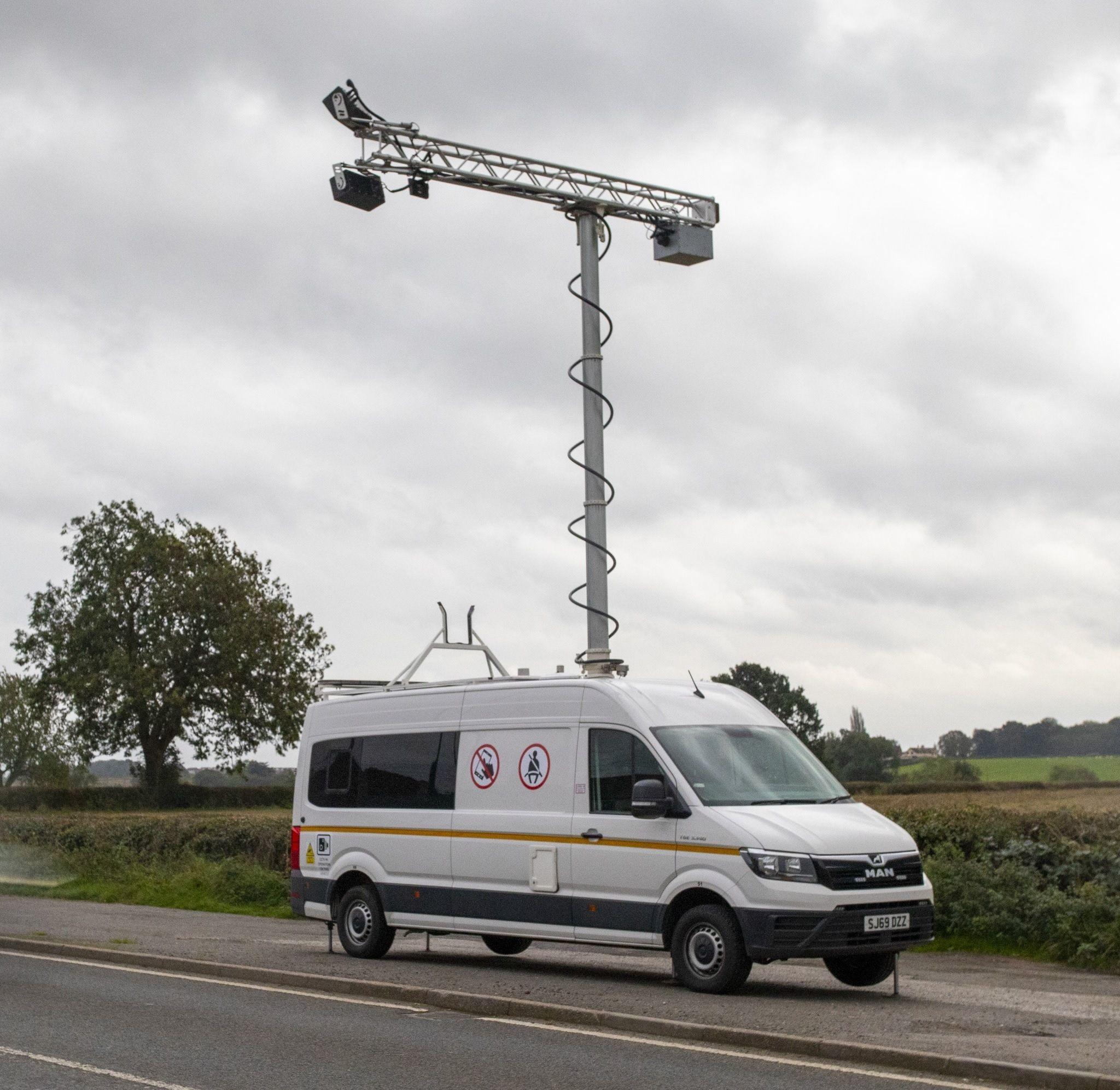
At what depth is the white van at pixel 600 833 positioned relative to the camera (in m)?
11.7

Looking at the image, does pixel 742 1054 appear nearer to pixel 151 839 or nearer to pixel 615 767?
pixel 615 767

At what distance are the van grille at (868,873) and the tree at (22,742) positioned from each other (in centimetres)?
6764

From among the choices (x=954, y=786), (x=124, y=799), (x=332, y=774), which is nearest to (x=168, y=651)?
(x=124, y=799)

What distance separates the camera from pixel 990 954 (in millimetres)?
16156

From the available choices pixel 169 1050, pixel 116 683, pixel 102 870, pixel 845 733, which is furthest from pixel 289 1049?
pixel 116 683

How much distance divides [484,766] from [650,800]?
2314 mm

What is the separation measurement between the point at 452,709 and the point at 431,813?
96 centimetres

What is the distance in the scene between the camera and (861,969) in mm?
12602

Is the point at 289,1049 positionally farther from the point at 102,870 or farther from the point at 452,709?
the point at 102,870

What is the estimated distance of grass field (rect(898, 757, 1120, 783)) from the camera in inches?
2092

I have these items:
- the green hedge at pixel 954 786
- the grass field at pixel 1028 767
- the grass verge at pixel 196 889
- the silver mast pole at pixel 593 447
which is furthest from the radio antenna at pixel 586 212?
the grass field at pixel 1028 767

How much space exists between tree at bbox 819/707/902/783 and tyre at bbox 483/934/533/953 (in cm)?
3089

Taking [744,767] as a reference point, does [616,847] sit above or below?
below

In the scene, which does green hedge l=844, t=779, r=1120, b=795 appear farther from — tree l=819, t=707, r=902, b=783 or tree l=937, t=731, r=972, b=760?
tree l=937, t=731, r=972, b=760
